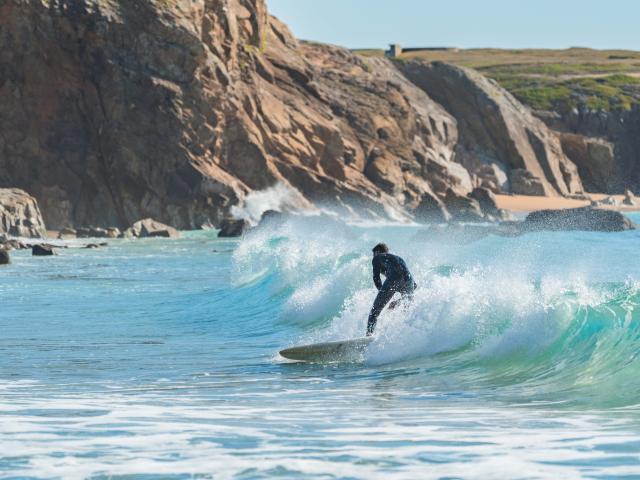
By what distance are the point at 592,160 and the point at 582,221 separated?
6155 centimetres

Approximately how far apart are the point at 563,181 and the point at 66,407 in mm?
105690

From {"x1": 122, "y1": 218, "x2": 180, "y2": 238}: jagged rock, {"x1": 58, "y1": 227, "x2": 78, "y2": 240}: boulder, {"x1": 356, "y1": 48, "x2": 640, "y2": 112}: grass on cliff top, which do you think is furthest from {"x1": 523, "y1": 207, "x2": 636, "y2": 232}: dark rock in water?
{"x1": 356, "y1": 48, "x2": 640, "y2": 112}: grass on cliff top

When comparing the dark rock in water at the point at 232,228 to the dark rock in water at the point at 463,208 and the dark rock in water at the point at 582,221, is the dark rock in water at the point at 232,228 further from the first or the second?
the dark rock in water at the point at 463,208

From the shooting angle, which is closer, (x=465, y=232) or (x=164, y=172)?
(x=465, y=232)

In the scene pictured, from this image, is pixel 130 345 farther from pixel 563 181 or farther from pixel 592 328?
pixel 563 181

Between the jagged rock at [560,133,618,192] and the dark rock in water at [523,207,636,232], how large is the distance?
57.9 m

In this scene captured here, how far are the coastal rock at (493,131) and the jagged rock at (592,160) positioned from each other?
6.58ft

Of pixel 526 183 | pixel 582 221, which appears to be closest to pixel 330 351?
pixel 582 221

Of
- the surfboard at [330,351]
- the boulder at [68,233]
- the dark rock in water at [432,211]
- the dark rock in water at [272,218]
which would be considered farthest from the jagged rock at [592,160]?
the surfboard at [330,351]

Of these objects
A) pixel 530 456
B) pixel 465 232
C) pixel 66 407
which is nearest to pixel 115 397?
pixel 66 407

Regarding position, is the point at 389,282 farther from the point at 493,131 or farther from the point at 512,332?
the point at 493,131

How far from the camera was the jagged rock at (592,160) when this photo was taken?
121875mm

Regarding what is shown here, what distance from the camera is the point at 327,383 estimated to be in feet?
49.9

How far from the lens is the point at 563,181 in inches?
4550
